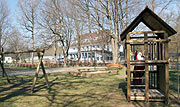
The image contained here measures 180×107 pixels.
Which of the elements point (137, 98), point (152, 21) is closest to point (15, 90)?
point (137, 98)

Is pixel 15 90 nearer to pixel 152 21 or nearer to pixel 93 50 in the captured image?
pixel 152 21

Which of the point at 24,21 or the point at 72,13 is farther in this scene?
the point at 24,21

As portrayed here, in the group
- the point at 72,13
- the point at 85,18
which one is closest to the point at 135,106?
the point at 85,18

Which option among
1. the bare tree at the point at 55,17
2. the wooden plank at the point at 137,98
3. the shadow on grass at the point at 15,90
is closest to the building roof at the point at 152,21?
the wooden plank at the point at 137,98

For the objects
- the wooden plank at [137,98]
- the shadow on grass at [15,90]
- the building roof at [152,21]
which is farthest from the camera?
the shadow on grass at [15,90]

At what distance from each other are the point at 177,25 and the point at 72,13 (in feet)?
78.3

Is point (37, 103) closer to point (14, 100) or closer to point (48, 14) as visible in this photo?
point (14, 100)

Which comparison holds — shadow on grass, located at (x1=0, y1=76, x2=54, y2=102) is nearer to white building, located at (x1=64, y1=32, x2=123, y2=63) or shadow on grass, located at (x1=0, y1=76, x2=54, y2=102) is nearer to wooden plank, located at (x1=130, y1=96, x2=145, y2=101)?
wooden plank, located at (x1=130, y1=96, x2=145, y2=101)

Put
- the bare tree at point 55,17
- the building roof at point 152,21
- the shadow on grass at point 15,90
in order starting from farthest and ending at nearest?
the bare tree at point 55,17, the shadow on grass at point 15,90, the building roof at point 152,21

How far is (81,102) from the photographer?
5.96 metres

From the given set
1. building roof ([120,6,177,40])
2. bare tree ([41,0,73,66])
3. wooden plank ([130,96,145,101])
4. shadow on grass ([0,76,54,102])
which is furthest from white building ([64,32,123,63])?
wooden plank ([130,96,145,101])

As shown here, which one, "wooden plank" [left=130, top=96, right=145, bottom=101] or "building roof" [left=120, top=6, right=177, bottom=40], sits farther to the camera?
"wooden plank" [left=130, top=96, right=145, bottom=101]

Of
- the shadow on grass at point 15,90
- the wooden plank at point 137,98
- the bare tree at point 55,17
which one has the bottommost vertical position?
the shadow on grass at point 15,90

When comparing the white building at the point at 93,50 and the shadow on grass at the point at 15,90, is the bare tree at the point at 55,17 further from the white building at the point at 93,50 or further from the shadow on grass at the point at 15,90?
the shadow on grass at the point at 15,90
